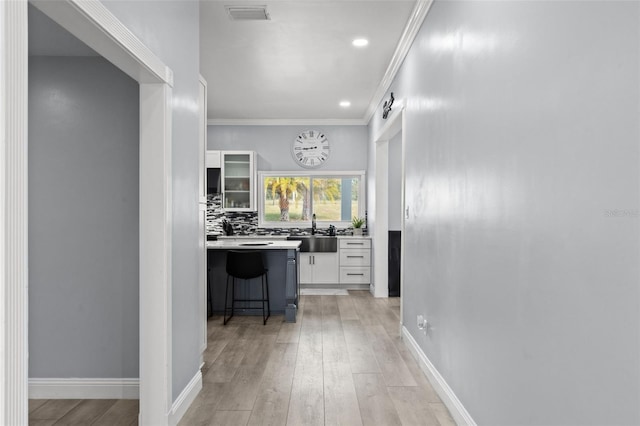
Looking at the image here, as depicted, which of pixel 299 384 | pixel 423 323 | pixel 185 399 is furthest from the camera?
pixel 423 323

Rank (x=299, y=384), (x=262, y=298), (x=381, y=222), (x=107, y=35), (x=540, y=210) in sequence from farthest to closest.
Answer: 1. (x=381, y=222)
2. (x=262, y=298)
3. (x=299, y=384)
4. (x=107, y=35)
5. (x=540, y=210)

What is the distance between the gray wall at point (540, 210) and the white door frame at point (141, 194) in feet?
5.11

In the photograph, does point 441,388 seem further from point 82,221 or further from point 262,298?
point 262,298

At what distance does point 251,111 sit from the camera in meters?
6.78

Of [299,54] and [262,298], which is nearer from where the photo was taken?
[299,54]

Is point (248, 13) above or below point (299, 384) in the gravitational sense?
above

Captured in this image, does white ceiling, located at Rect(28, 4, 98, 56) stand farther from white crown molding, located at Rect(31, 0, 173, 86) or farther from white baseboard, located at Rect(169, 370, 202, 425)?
white baseboard, located at Rect(169, 370, 202, 425)

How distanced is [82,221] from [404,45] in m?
2.92

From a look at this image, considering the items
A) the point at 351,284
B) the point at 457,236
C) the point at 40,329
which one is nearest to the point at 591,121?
the point at 457,236

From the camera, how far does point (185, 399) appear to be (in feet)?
8.78

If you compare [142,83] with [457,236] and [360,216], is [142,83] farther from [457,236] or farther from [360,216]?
[360,216]

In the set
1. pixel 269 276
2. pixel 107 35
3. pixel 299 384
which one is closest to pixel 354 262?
pixel 269 276

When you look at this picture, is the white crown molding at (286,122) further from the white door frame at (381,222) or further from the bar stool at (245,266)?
the bar stool at (245,266)

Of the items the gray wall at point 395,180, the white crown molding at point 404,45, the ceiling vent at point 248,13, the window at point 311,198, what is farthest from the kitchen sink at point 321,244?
the ceiling vent at point 248,13
